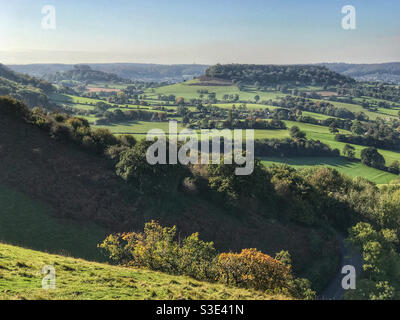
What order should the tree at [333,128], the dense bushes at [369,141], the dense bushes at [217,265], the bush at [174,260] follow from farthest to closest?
the tree at [333,128] → the dense bushes at [369,141] → the bush at [174,260] → the dense bushes at [217,265]

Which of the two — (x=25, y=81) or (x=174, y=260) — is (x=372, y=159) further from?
(x=25, y=81)

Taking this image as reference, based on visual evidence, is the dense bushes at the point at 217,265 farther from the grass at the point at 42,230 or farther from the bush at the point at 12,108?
the bush at the point at 12,108

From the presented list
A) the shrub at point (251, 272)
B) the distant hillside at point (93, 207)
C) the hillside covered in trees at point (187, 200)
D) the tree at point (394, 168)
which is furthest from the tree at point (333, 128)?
the shrub at point (251, 272)

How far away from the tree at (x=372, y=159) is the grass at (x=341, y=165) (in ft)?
6.97

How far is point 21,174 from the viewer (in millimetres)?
41875

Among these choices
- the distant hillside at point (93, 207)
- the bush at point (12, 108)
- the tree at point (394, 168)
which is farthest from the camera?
the tree at point (394, 168)

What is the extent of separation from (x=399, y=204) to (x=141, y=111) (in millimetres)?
118038

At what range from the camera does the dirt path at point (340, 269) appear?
3597cm

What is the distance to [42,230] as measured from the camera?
33.9 m

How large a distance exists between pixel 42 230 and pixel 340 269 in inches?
1608

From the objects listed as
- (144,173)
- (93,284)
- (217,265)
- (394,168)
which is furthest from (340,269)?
(394,168)

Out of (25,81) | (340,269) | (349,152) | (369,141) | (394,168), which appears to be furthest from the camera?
(25,81)
